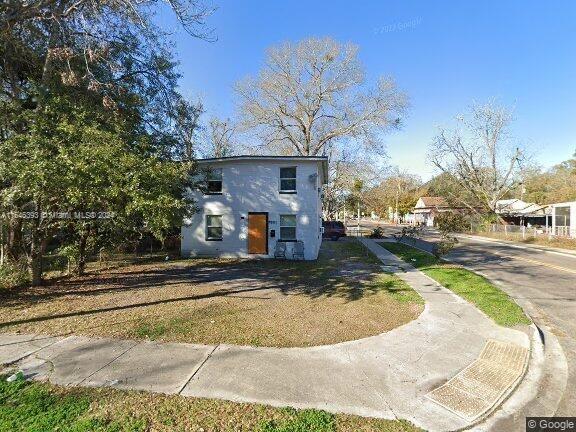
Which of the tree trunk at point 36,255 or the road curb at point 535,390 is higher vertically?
the tree trunk at point 36,255

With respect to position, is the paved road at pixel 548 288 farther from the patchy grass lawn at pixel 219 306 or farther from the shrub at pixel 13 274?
the shrub at pixel 13 274

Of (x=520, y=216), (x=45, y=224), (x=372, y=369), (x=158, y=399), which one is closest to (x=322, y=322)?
(x=372, y=369)

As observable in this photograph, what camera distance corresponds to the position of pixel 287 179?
606 inches

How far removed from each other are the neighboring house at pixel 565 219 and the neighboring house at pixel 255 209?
21538 mm

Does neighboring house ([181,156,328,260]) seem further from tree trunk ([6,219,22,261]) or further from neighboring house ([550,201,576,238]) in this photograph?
neighboring house ([550,201,576,238])

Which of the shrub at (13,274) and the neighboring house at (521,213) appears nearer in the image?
the shrub at (13,274)

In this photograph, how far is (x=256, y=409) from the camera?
3367mm

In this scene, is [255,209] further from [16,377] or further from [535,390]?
[535,390]

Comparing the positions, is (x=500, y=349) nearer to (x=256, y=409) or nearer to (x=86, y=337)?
(x=256, y=409)

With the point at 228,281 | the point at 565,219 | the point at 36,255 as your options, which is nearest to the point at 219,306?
the point at 228,281

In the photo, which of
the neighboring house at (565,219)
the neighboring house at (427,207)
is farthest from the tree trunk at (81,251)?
the neighboring house at (427,207)

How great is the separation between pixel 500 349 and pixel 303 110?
28.0 meters

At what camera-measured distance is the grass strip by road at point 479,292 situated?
21.8 feet

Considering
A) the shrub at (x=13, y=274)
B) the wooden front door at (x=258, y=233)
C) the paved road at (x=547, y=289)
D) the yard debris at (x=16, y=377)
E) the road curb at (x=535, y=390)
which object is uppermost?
the wooden front door at (x=258, y=233)
